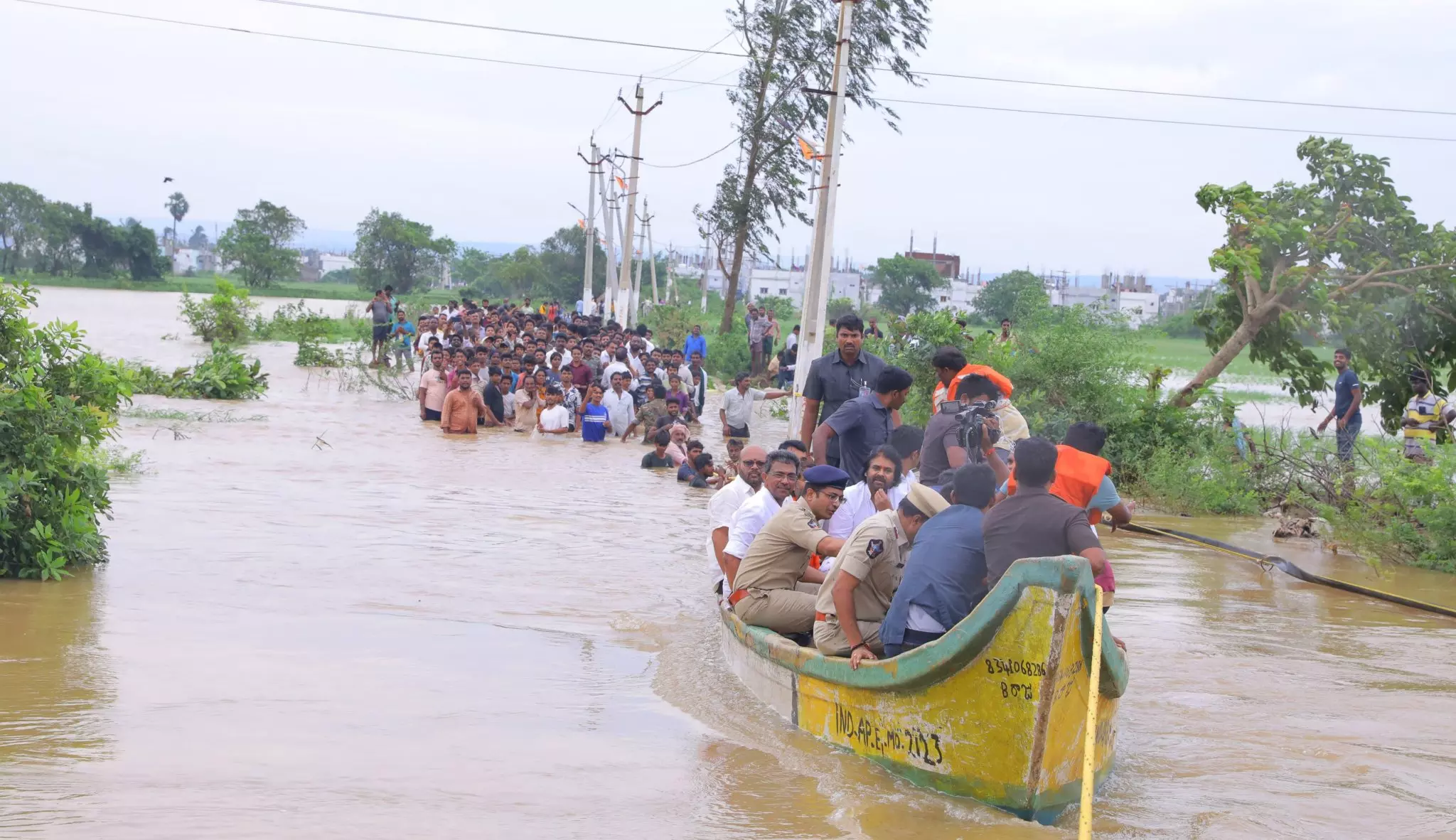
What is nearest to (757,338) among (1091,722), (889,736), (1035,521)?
(889,736)

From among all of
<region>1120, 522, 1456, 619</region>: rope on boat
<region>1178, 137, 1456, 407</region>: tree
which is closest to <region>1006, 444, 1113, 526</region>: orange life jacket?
<region>1120, 522, 1456, 619</region>: rope on boat

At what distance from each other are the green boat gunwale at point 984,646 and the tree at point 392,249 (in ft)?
242

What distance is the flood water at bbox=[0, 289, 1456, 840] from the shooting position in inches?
224

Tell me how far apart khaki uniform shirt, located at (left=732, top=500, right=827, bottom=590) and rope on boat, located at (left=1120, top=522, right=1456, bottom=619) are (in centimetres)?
459

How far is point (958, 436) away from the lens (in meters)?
→ 7.66

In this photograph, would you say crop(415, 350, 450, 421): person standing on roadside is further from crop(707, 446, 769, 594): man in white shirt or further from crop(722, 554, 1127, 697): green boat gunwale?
crop(722, 554, 1127, 697): green boat gunwale

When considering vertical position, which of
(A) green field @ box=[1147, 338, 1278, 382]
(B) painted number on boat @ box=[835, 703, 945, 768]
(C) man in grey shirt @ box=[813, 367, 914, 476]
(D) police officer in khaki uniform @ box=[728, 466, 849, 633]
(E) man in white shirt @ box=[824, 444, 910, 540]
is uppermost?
(A) green field @ box=[1147, 338, 1278, 382]

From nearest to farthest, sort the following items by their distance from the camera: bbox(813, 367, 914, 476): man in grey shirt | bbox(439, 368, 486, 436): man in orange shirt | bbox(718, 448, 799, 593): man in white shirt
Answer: bbox(718, 448, 799, 593): man in white shirt → bbox(813, 367, 914, 476): man in grey shirt → bbox(439, 368, 486, 436): man in orange shirt

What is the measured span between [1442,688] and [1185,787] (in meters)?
2.82

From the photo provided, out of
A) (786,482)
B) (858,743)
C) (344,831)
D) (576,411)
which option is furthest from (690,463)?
(344,831)

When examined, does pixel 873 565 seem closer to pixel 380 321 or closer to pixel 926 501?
pixel 926 501

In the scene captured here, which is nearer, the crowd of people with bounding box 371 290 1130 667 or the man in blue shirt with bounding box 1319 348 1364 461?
the crowd of people with bounding box 371 290 1130 667

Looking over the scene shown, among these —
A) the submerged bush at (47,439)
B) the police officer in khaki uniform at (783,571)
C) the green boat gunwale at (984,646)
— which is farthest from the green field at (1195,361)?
the green boat gunwale at (984,646)

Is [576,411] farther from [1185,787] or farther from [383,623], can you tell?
[1185,787]
